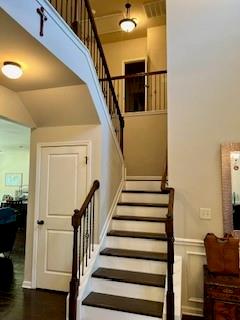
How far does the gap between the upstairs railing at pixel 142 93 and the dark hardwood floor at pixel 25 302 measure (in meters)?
4.78

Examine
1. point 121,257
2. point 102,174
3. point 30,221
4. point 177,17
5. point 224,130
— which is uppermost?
point 177,17

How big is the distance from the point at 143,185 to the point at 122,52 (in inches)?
182

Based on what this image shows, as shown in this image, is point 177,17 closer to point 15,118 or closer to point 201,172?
point 201,172

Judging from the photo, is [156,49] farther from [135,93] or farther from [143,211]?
[143,211]

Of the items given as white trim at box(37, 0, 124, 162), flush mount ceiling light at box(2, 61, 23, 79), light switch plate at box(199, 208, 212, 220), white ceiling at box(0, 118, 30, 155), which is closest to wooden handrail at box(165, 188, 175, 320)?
light switch plate at box(199, 208, 212, 220)

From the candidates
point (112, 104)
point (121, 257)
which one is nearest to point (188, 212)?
point (121, 257)

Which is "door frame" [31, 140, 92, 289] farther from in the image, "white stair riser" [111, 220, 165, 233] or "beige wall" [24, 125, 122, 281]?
"white stair riser" [111, 220, 165, 233]

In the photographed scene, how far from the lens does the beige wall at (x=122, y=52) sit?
7.59m

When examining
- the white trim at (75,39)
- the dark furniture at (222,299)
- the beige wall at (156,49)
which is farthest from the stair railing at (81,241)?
the beige wall at (156,49)

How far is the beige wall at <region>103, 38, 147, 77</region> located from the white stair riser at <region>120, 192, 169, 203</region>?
447 cm

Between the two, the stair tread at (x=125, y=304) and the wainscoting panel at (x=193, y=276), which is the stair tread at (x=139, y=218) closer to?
the wainscoting panel at (x=193, y=276)

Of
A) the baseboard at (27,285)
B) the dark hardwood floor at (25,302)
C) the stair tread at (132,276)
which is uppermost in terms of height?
the stair tread at (132,276)

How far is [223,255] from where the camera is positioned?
2881mm

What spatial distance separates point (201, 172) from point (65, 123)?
202 cm
